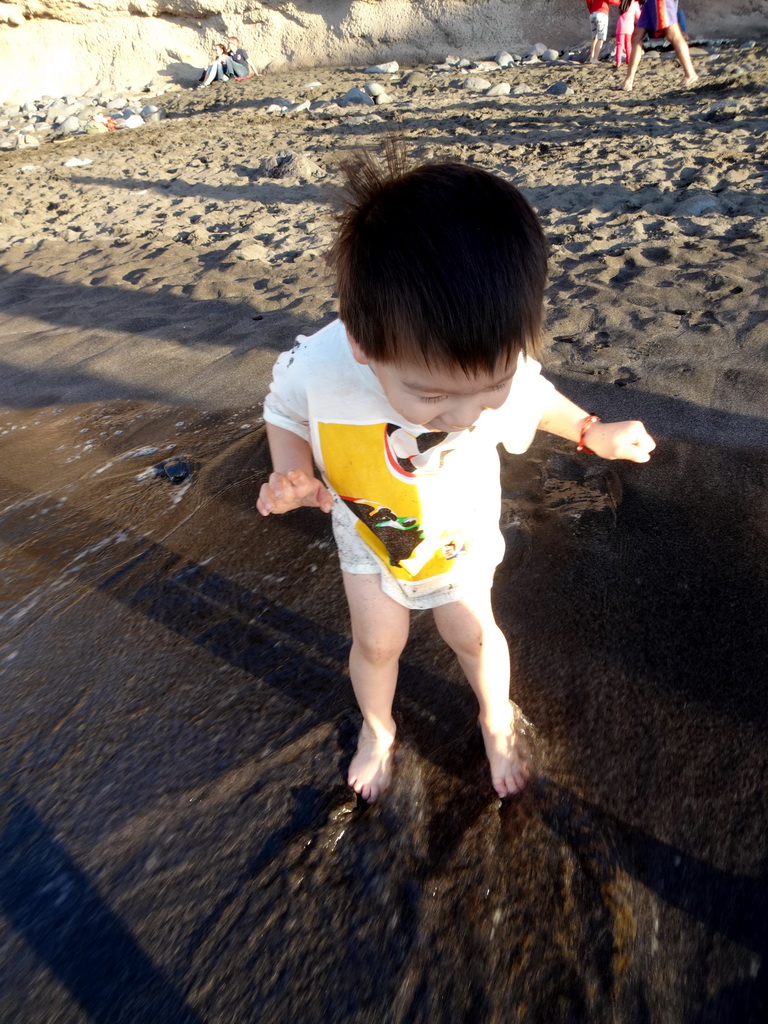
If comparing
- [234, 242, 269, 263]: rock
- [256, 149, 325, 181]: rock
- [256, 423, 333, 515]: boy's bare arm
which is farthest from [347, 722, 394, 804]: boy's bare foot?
[256, 149, 325, 181]: rock

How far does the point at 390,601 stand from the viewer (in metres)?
1.52

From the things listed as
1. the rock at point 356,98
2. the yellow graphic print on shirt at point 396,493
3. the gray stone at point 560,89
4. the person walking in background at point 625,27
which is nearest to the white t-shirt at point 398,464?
the yellow graphic print on shirt at point 396,493

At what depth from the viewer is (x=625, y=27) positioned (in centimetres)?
884

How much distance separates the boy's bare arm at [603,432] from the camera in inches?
56.0

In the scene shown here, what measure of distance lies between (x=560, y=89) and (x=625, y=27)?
1.76 m

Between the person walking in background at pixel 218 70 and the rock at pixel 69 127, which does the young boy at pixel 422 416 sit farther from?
the person walking in background at pixel 218 70

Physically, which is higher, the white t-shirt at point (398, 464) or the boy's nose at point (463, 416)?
the boy's nose at point (463, 416)

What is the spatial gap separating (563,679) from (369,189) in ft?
3.92

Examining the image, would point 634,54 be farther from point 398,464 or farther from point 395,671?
point 395,671

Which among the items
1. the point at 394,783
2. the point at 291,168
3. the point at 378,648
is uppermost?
the point at 378,648

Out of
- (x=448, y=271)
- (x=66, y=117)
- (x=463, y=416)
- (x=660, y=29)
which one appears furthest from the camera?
(x=66, y=117)

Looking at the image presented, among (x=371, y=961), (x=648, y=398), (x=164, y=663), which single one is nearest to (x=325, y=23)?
(x=648, y=398)

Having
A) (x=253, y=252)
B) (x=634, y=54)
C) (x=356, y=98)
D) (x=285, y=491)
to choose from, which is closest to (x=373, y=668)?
(x=285, y=491)

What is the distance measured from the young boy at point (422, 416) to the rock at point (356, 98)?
8.92 m
